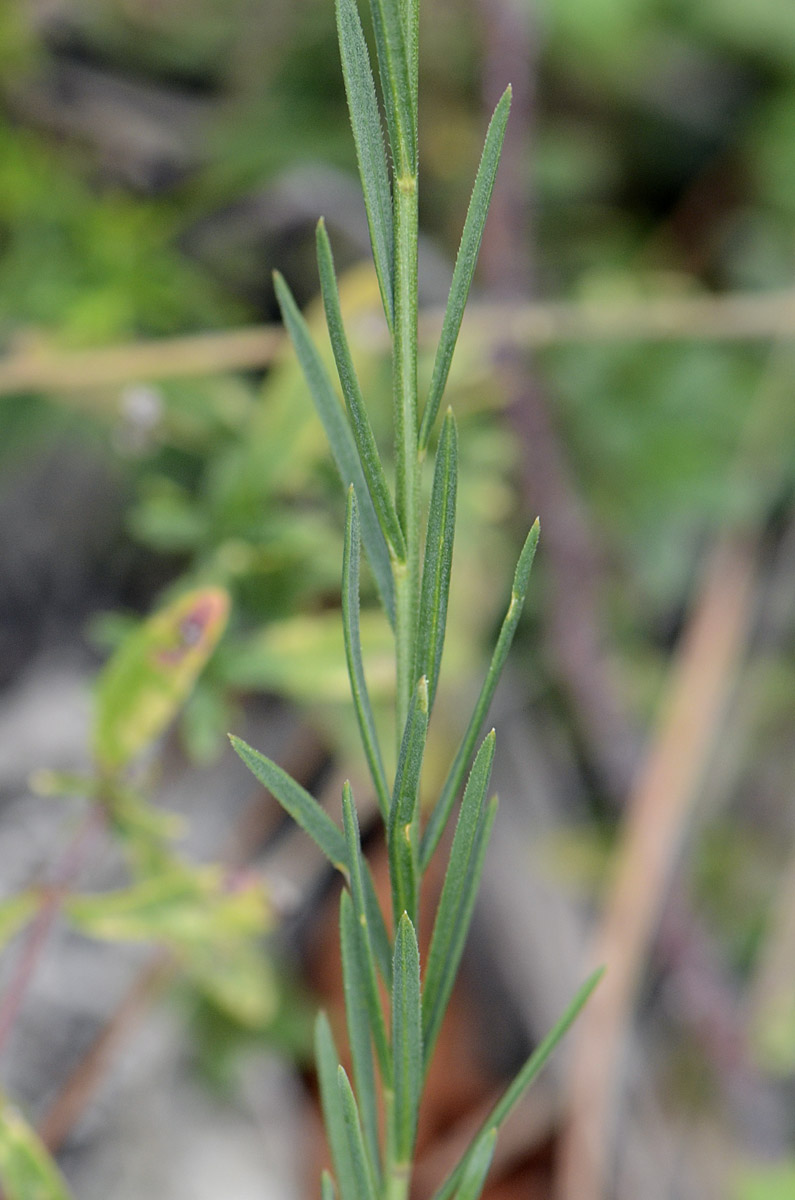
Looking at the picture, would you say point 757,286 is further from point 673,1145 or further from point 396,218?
point 396,218

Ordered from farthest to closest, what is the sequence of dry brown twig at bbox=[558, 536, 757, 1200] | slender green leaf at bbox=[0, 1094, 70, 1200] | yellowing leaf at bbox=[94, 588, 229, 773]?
dry brown twig at bbox=[558, 536, 757, 1200], yellowing leaf at bbox=[94, 588, 229, 773], slender green leaf at bbox=[0, 1094, 70, 1200]

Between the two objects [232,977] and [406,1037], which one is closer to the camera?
[406,1037]

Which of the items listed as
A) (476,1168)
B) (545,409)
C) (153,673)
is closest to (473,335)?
(545,409)

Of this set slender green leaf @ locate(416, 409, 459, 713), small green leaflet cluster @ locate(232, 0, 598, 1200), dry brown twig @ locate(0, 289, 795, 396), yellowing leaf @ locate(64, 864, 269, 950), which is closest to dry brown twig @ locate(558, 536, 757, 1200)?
dry brown twig @ locate(0, 289, 795, 396)

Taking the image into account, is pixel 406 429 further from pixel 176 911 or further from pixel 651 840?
pixel 651 840

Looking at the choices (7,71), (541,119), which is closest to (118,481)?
(7,71)

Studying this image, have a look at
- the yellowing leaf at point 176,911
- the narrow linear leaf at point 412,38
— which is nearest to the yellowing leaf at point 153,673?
the yellowing leaf at point 176,911

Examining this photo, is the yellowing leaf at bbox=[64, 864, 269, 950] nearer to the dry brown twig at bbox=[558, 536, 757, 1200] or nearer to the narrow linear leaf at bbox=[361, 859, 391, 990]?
the narrow linear leaf at bbox=[361, 859, 391, 990]
